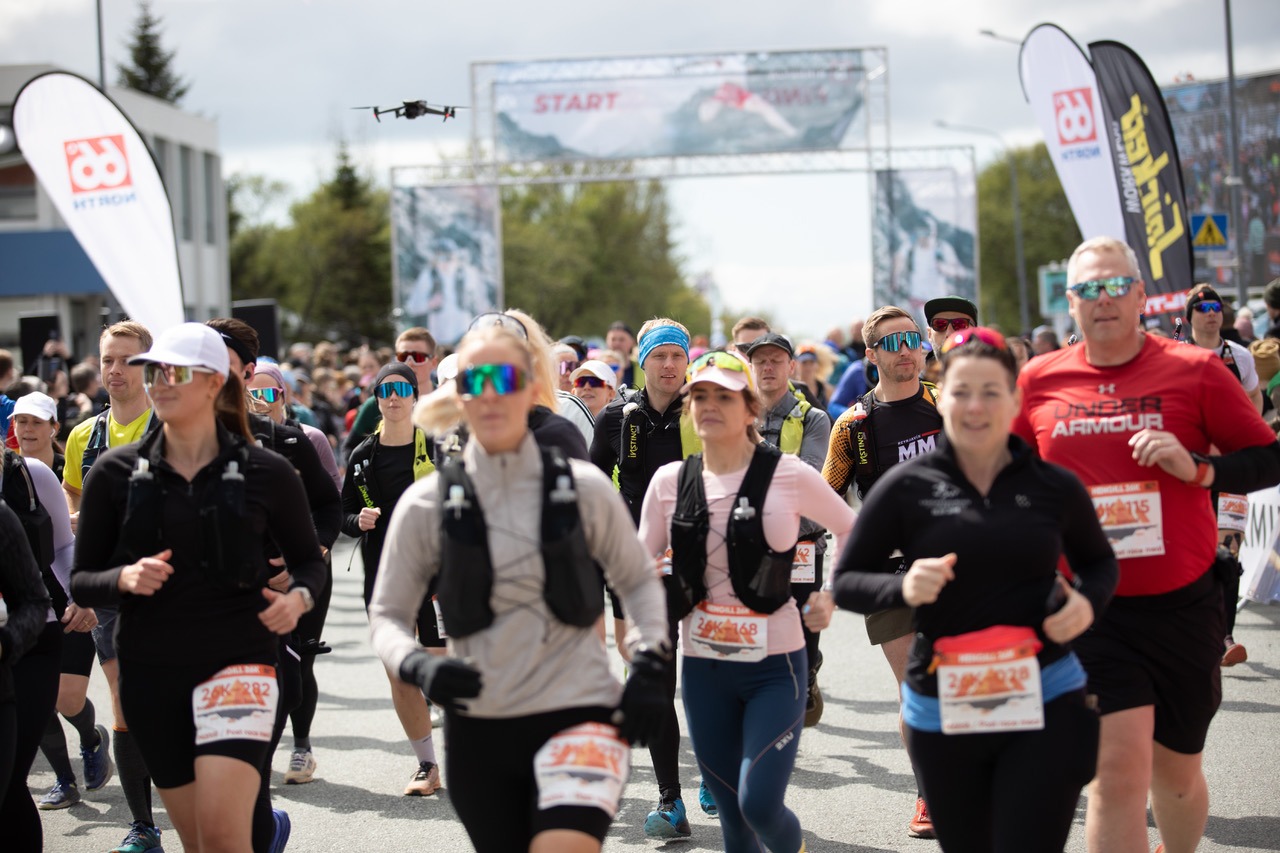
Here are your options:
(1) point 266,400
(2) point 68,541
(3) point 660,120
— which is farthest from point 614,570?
(3) point 660,120

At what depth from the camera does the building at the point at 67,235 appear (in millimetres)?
42312

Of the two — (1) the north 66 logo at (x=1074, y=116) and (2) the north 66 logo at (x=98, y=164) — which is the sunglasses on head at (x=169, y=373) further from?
(1) the north 66 logo at (x=1074, y=116)

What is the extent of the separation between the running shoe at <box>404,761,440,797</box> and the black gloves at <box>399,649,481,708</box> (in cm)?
376

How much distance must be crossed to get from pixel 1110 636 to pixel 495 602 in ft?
6.63

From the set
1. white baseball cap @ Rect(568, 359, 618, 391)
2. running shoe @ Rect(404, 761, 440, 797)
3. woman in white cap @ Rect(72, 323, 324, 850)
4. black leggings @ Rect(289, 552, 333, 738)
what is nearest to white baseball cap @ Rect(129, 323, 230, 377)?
woman in white cap @ Rect(72, 323, 324, 850)

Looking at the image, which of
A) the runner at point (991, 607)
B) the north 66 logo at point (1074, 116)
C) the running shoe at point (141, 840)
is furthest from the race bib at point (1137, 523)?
the north 66 logo at point (1074, 116)

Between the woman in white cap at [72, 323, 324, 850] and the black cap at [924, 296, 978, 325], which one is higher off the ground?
the black cap at [924, 296, 978, 325]

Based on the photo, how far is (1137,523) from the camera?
4.44m

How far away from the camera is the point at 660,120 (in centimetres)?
3409

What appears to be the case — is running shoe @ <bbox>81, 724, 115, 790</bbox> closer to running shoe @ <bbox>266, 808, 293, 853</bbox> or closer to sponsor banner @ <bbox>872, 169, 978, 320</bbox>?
running shoe @ <bbox>266, 808, 293, 853</bbox>

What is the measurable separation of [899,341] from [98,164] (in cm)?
810

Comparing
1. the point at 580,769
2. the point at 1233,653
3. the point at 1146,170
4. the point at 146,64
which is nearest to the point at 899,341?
the point at 580,769

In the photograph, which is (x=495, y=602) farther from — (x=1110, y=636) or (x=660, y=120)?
(x=660, y=120)

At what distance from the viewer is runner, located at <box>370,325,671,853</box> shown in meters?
3.61
